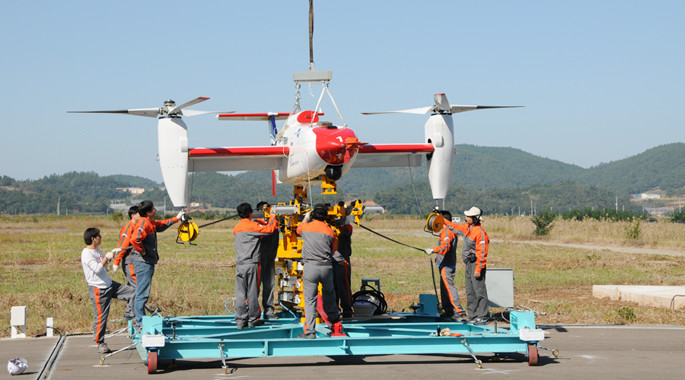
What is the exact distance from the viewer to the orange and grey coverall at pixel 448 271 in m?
13.1

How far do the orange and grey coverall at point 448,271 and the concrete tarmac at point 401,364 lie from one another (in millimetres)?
1780

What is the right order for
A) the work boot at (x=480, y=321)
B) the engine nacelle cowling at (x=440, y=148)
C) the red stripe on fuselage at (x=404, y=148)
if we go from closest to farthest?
the work boot at (x=480, y=321)
the engine nacelle cowling at (x=440, y=148)
the red stripe on fuselage at (x=404, y=148)

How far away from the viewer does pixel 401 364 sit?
10359mm

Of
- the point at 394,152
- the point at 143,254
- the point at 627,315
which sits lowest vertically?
the point at 627,315

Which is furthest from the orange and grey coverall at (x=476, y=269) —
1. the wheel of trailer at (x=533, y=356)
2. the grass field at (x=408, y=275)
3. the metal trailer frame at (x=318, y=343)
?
the grass field at (x=408, y=275)

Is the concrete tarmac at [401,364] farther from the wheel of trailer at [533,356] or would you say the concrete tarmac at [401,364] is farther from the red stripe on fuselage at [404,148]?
the red stripe on fuselage at [404,148]

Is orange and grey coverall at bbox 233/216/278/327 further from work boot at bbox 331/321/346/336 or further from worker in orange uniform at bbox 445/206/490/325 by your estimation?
worker in orange uniform at bbox 445/206/490/325

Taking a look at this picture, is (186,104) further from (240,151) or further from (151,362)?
(151,362)

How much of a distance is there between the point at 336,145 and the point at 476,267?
301 cm

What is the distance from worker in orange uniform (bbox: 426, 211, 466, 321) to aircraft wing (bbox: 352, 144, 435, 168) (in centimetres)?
155

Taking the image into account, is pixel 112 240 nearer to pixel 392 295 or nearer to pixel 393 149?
pixel 392 295


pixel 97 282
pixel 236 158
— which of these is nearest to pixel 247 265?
pixel 97 282

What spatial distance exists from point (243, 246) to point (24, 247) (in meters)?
31.0

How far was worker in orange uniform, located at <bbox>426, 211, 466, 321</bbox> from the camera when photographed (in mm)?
13109
